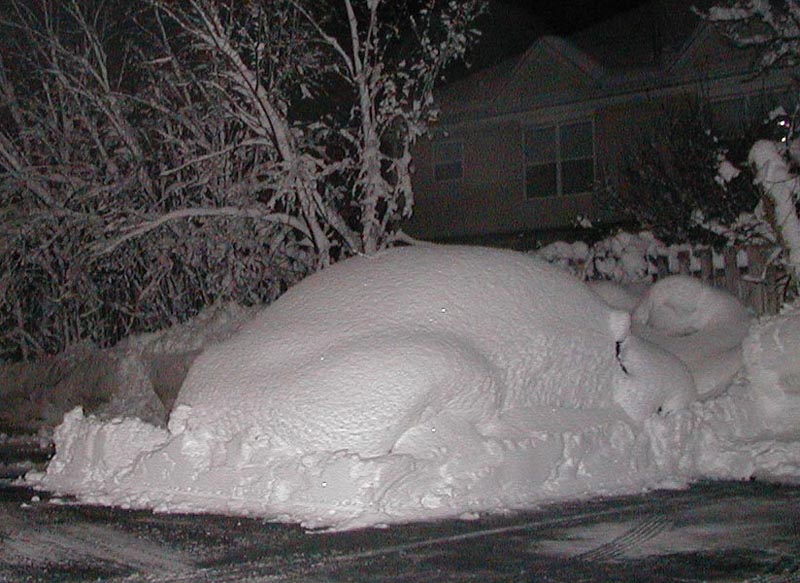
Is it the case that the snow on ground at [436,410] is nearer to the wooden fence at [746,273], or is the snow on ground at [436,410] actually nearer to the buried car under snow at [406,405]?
the buried car under snow at [406,405]

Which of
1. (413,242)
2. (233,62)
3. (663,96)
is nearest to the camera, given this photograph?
(233,62)

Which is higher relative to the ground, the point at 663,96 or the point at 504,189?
the point at 663,96

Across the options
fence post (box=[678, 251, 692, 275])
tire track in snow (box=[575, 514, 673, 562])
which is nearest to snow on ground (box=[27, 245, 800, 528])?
tire track in snow (box=[575, 514, 673, 562])

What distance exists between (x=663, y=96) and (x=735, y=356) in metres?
12.3

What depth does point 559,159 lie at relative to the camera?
23.8 m

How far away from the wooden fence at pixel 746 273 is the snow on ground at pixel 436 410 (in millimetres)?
2387

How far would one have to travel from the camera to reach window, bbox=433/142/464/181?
83.0ft

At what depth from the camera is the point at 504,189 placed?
24594 mm

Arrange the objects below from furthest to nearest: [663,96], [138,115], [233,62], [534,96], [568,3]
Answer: [568,3], [534,96], [663,96], [138,115], [233,62]

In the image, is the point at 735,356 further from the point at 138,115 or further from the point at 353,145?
the point at 138,115

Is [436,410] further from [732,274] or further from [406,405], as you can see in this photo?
[732,274]

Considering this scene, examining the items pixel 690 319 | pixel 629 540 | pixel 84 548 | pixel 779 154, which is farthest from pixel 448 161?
pixel 629 540

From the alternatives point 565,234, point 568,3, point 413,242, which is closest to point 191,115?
point 413,242

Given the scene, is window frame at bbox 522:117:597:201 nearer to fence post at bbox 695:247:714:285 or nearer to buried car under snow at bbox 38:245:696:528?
fence post at bbox 695:247:714:285
